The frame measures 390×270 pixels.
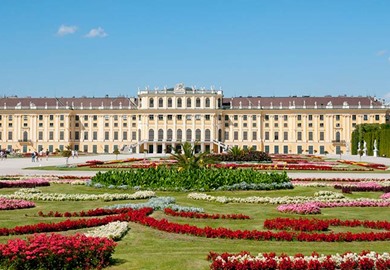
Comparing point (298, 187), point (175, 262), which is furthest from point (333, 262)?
point (298, 187)

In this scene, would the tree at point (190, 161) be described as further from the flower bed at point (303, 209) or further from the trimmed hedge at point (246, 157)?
the trimmed hedge at point (246, 157)

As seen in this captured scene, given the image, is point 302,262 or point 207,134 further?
point 207,134

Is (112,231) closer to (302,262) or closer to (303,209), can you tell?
(302,262)

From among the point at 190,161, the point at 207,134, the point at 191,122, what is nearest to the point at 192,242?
the point at 190,161

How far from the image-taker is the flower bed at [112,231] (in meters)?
9.48

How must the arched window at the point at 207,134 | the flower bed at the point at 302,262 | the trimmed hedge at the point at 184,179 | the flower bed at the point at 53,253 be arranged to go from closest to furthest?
the flower bed at the point at 53,253 < the flower bed at the point at 302,262 < the trimmed hedge at the point at 184,179 < the arched window at the point at 207,134

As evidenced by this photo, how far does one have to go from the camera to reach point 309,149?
275 feet

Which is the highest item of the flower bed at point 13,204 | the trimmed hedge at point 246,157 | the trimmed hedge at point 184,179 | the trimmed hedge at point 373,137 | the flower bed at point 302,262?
the trimmed hedge at point 373,137

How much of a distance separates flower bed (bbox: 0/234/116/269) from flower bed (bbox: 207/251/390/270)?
161 centimetres

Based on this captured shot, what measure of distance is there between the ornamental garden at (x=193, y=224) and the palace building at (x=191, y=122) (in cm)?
6370

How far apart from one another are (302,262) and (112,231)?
385cm

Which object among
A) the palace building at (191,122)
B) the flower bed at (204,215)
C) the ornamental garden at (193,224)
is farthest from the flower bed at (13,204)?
the palace building at (191,122)

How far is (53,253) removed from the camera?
274 inches

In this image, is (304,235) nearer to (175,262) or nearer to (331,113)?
(175,262)
